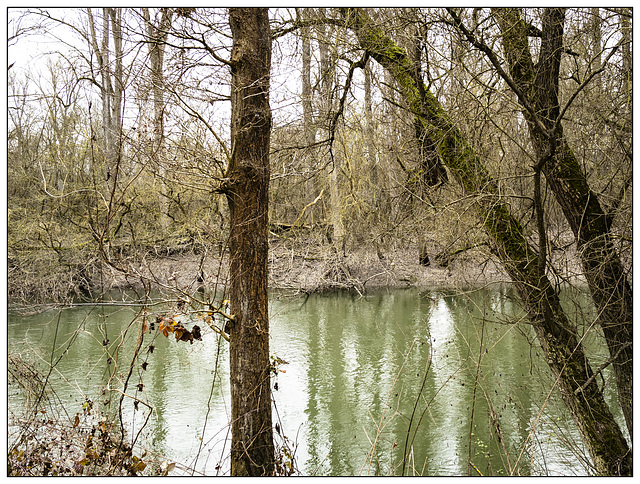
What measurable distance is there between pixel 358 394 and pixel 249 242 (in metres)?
4.05

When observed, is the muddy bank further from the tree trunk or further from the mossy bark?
the tree trunk

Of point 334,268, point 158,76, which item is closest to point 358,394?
point 158,76

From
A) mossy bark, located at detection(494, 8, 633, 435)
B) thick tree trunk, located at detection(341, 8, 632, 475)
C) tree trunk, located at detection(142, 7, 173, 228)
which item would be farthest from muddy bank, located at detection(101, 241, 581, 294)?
tree trunk, located at detection(142, 7, 173, 228)

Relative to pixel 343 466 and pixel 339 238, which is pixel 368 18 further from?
pixel 339 238

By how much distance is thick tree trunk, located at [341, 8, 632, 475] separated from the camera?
17.3 ft

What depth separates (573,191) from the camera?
539 centimetres

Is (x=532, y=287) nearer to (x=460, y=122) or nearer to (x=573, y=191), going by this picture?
(x=573, y=191)

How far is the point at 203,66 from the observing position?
4965 mm

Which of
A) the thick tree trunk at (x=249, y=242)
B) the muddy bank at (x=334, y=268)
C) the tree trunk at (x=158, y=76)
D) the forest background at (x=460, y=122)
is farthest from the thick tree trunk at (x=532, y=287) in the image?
the muddy bank at (x=334, y=268)

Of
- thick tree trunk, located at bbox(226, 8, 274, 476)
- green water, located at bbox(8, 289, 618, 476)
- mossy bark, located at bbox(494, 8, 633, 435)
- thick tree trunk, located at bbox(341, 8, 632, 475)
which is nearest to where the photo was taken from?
mossy bark, located at bbox(494, 8, 633, 435)

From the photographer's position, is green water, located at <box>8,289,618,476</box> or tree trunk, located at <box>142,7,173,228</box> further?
green water, located at <box>8,289,618,476</box>

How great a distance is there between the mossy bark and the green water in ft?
2.70

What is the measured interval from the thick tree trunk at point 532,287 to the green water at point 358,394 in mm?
280

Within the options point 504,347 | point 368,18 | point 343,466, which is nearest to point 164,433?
A: point 343,466
